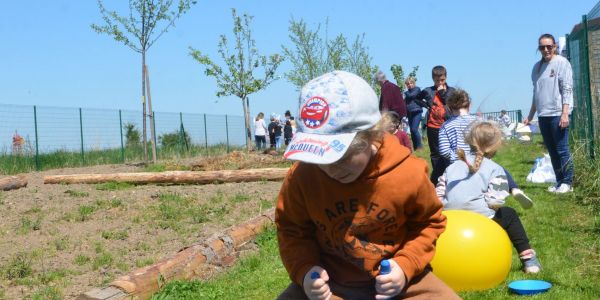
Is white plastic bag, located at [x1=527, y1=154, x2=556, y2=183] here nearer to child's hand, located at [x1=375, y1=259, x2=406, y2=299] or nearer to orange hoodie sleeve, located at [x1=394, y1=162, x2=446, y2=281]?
orange hoodie sleeve, located at [x1=394, y1=162, x2=446, y2=281]

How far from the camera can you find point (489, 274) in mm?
5113

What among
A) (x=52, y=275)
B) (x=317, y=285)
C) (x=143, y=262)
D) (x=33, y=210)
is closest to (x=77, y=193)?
(x=33, y=210)

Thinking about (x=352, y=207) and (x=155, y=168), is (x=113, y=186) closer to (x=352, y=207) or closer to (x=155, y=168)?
(x=155, y=168)

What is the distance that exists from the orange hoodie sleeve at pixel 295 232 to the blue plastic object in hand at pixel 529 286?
7.43ft

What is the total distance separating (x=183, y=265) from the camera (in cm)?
610

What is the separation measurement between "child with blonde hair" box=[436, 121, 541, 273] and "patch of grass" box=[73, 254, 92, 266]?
11.7 ft

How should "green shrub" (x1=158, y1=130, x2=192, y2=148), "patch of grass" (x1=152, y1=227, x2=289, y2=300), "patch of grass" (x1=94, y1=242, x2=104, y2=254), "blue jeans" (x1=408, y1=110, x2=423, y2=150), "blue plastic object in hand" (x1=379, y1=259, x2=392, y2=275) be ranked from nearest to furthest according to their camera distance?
"blue plastic object in hand" (x1=379, y1=259, x2=392, y2=275)
"patch of grass" (x1=152, y1=227, x2=289, y2=300)
"patch of grass" (x1=94, y1=242, x2=104, y2=254)
"blue jeans" (x1=408, y1=110, x2=423, y2=150)
"green shrub" (x1=158, y1=130, x2=192, y2=148)

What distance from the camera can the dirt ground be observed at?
21.2ft

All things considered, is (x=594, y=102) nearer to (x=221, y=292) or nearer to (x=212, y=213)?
(x=212, y=213)

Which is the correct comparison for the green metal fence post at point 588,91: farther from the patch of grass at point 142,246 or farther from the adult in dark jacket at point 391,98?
the patch of grass at point 142,246

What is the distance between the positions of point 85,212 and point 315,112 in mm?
7093

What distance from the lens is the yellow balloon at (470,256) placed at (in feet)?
16.5

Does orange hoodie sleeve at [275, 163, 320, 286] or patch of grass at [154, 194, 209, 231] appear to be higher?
orange hoodie sleeve at [275, 163, 320, 286]

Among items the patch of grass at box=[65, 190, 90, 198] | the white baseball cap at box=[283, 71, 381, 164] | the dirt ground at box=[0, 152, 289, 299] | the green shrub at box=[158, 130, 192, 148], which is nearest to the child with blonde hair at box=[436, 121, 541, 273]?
the white baseball cap at box=[283, 71, 381, 164]
